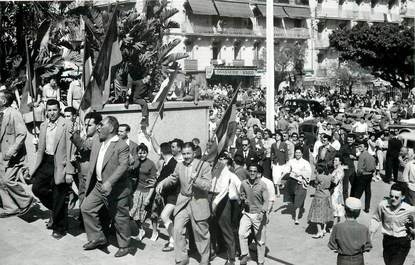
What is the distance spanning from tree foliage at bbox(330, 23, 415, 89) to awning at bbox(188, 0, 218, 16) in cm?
1039

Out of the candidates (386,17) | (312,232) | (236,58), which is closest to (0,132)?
(312,232)

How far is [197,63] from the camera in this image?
46.8m

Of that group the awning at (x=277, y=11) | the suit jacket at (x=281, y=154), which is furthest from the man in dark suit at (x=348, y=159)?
the awning at (x=277, y=11)

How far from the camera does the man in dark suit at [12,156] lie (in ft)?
25.7

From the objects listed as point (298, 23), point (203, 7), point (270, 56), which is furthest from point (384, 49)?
point (270, 56)

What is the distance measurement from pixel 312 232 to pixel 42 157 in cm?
444

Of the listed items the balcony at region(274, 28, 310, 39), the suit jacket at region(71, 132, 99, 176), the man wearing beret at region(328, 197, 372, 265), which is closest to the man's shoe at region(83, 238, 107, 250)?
the suit jacket at region(71, 132, 99, 176)

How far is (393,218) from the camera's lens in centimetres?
596

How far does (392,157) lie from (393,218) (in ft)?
25.8

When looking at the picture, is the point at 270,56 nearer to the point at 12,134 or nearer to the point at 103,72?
the point at 103,72

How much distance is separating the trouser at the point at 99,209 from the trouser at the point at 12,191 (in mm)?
1567

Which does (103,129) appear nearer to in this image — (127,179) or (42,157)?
(127,179)

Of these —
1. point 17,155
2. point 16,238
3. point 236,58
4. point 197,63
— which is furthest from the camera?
point 236,58

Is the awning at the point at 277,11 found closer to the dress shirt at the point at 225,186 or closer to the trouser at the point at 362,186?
the trouser at the point at 362,186
